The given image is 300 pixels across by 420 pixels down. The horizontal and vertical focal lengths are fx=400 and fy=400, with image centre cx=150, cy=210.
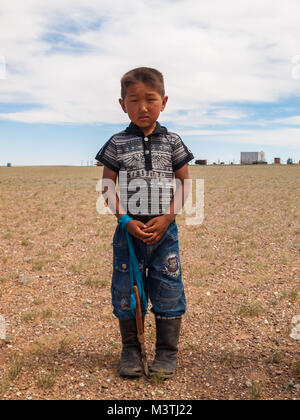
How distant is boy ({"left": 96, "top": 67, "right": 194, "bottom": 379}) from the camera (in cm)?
293

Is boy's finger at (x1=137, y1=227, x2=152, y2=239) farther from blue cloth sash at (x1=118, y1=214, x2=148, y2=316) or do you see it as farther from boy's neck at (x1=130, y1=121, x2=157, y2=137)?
boy's neck at (x1=130, y1=121, x2=157, y2=137)

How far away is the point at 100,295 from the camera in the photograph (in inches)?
212

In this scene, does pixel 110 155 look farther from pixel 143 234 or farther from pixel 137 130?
pixel 143 234

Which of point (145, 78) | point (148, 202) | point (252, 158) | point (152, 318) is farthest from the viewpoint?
point (252, 158)

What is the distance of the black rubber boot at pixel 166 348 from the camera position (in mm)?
3186

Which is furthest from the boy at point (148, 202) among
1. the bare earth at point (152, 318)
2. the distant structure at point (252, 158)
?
the distant structure at point (252, 158)

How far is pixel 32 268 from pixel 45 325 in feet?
7.58

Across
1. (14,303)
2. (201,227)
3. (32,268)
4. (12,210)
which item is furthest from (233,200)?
(14,303)

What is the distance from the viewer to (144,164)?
2.99 meters

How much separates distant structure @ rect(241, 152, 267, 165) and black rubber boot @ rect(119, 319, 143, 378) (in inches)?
3185

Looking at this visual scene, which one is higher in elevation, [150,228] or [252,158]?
[252,158]

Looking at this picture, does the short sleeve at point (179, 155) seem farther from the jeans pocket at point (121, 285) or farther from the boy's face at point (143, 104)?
the jeans pocket at point (121, 285)

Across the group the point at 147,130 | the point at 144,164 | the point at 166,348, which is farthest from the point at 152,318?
the point at 147,130

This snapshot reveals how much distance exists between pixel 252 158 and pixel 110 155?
83.5m
